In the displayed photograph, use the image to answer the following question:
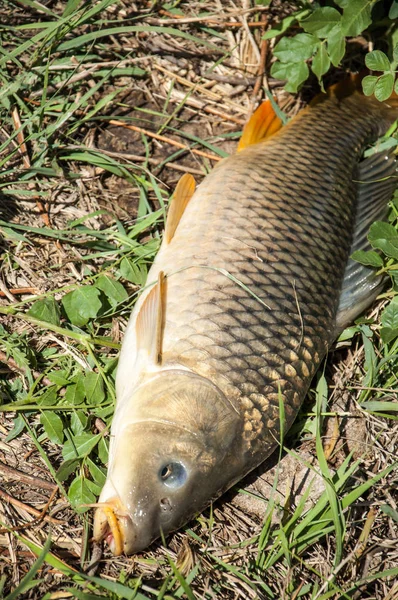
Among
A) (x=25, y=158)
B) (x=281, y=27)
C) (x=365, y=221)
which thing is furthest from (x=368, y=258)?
(x=25, y=158)

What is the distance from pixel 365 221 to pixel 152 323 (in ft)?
4.47

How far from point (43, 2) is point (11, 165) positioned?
3.41ft

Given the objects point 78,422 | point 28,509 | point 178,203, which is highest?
point 178,203

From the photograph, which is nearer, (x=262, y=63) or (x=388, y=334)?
(x=388, y=334)

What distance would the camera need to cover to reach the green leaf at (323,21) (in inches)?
121

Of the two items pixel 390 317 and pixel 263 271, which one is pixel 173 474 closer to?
pixel 263 271

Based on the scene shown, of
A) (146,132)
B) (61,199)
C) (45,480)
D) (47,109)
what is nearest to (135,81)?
(146,132)

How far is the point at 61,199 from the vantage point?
339 cm

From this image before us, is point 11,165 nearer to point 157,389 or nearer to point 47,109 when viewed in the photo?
point 47,109

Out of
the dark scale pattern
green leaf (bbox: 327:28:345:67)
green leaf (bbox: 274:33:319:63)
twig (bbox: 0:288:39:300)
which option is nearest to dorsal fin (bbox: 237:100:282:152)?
the dark scale pattern

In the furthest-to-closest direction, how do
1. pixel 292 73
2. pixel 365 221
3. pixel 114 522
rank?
pixel 292 73 → pixel 365 221 → pixel 114 522

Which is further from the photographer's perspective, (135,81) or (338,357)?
(135,81)

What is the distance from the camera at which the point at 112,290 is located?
3.04 meters

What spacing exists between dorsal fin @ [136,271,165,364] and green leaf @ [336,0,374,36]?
1.55 meters
